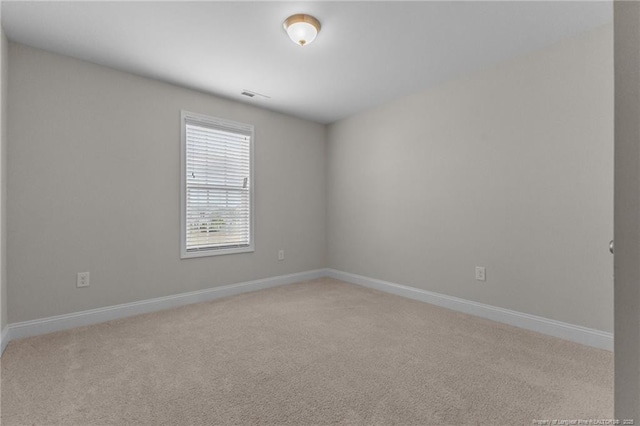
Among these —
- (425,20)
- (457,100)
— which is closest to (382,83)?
(457,100)

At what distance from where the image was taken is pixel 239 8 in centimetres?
208

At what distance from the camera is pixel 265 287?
4031mm

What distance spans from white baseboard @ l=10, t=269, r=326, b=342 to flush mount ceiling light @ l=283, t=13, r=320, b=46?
2749 mm

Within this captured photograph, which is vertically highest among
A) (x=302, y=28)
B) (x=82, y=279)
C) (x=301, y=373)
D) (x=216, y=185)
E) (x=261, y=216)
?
(x=302, y=28)

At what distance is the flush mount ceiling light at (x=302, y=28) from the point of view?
7.04 feet

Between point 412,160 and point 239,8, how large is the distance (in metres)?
2.34

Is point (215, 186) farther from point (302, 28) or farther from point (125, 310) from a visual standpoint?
point (302, 28)

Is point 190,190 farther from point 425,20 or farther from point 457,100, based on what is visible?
point 457,100

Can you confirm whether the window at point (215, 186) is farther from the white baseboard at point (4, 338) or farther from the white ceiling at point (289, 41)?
the white baseboard at point (4, 338)

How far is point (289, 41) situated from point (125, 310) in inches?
112

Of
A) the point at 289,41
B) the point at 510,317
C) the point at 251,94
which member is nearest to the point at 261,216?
the point at 251,94

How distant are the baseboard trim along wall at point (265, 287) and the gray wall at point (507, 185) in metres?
0.07

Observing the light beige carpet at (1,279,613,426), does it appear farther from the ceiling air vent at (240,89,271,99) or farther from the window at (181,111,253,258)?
the ceiling air vent at (240,89,271,99)

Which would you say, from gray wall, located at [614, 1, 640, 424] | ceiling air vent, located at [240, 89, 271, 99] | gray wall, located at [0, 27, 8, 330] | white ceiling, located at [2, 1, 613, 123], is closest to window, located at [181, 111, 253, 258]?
ceiling air vent, located at [240, 89, 271, 99]
